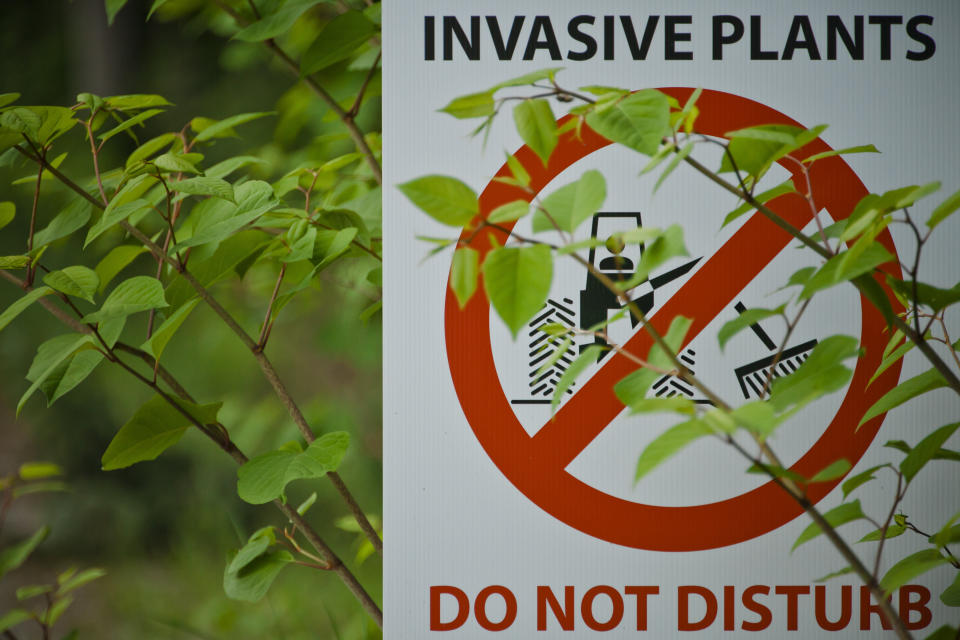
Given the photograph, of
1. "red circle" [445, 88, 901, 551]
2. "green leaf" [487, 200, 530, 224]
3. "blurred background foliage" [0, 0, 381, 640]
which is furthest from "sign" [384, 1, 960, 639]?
"blurred background foliage" [0, 0, 381, 640]

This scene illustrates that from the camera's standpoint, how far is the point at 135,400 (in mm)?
2006

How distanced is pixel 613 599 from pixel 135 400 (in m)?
1.78

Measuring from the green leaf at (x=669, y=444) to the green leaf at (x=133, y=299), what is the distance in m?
0.37

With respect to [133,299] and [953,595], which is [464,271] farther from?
[953,595]

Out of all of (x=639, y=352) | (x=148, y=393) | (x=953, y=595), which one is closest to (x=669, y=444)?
(x=639, y=352)

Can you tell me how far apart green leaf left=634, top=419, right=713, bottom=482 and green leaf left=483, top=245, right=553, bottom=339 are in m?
0.09

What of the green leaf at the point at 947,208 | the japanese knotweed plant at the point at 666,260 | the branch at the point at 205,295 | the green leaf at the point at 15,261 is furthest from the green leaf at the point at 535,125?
the green leaf at the point at 15,261

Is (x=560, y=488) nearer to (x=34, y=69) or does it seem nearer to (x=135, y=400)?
(x=135, y=400)

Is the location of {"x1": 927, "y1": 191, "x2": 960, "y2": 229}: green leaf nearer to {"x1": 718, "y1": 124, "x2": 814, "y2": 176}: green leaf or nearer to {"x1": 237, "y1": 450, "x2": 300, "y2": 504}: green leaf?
{"x1": 718, "y1": 124, "x2": 814, "y2": 176}: green leaf

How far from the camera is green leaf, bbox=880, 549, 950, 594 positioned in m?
0.43

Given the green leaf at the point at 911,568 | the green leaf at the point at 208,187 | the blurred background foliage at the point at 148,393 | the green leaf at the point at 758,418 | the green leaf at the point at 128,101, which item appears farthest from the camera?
the blurred background foliage at the point at 148,393

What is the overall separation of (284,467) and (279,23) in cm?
42

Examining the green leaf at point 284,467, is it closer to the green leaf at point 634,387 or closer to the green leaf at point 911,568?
the green leaf at point 634,387

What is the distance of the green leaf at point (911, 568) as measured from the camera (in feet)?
1.40
